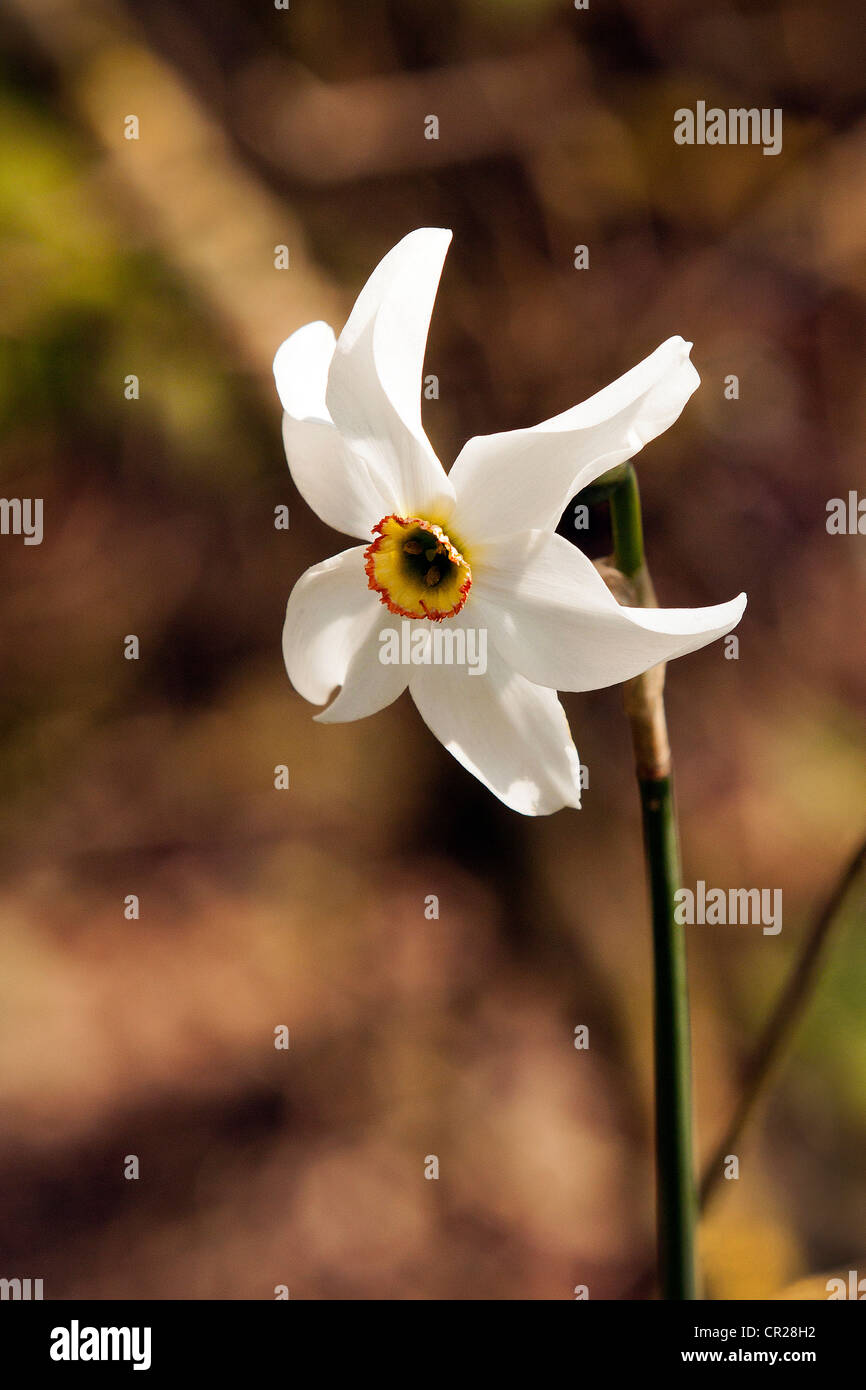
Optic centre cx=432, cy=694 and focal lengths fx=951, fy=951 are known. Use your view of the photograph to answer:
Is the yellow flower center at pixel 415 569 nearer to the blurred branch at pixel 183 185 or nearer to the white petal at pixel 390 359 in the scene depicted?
Result: the white petal at pixel 390 359

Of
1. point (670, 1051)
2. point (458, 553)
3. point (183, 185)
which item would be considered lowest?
point (670, 1051)

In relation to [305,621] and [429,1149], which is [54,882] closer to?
[429,1149]

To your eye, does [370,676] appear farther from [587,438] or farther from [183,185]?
[183,185]

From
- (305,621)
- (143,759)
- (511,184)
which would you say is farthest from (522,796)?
(511,184)

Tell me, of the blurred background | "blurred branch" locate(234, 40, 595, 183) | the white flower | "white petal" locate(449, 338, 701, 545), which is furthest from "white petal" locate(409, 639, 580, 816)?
"blurred branch" locate(234, 40, 595, 183)

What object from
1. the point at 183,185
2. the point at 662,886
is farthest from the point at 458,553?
the point at 183,185

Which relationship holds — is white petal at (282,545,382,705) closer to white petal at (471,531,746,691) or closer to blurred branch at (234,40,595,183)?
white petal at (471,531,746,691)

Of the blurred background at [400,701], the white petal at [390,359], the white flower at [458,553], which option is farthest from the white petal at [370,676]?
the blurred background at [400,701]
